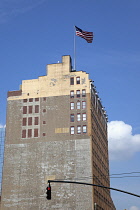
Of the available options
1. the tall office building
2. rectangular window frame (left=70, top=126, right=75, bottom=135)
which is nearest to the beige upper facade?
the tall office building

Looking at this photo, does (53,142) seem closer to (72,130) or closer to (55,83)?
(72,130)

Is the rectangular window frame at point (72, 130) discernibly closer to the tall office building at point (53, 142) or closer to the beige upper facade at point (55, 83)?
the tall office building at point (53, 142)

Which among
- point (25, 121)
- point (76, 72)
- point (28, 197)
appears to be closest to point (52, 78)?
point (76, 72)

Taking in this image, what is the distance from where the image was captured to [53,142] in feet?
313

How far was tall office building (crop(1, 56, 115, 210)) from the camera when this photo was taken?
89750mm

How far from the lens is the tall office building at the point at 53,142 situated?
89.8m

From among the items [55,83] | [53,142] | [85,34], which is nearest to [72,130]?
[53,142]

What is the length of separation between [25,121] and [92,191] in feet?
92.9

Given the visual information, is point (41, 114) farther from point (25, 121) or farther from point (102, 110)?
point (102, 110)

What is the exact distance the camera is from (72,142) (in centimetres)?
9369

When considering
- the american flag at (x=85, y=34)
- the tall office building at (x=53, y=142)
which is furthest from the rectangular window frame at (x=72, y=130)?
the american flag at (x=85, y=34)

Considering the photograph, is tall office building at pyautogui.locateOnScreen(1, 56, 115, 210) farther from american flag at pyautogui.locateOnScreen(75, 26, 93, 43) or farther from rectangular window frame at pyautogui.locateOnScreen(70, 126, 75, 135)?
american flag at pyautogui.locateOnScreen(75, 26, 93, 43)

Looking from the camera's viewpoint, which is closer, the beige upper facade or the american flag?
the american flag

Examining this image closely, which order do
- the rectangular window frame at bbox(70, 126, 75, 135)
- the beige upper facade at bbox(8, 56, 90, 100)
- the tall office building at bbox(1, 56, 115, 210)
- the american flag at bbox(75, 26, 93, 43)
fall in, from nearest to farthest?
the american flag at bbox(75, 26, 93, 43)
the tall office building at bbox(1, 56, 115, 210)
the rectangular window frame at bbox(70, 126, 75, 135)
the beige upper facade at bbox(8, 56, 90, 100)
